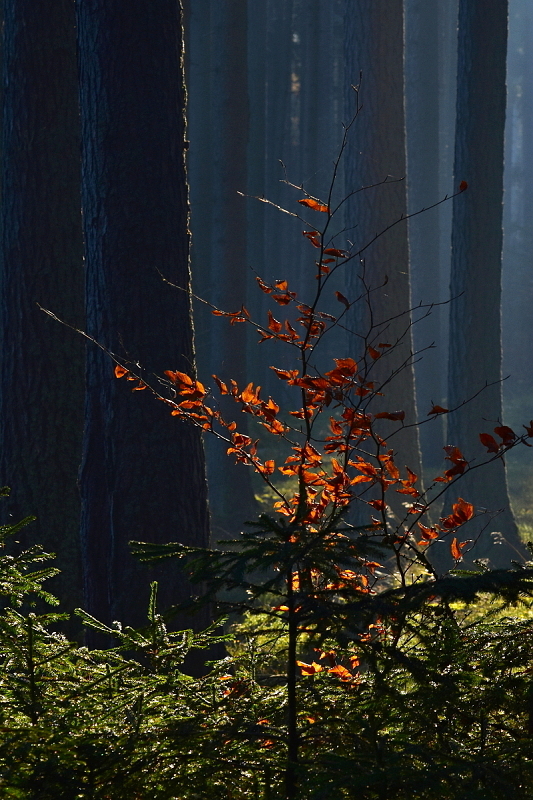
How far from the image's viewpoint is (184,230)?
5305 mm

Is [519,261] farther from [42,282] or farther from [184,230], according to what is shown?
[184,230]

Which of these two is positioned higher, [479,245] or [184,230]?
[479,245]

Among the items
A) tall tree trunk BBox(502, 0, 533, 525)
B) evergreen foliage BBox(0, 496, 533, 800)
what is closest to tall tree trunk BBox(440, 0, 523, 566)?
tall tree trunk BBox(502, 0, 533, 525)

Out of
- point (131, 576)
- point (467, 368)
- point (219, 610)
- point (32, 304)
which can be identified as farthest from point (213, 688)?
point (467, 368)

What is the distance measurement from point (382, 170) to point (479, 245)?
1.72m

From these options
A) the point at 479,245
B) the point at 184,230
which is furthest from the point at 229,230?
the point at 184,230

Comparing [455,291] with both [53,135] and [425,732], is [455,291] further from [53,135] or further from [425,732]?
[425,732]

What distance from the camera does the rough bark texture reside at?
16.7ft

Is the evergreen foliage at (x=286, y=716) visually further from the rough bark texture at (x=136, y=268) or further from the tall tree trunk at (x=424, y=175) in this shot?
the tall tree trunk at (x=424, y=175)

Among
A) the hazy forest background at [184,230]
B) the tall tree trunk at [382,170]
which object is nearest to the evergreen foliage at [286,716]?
the hazy forest background at [184,230]

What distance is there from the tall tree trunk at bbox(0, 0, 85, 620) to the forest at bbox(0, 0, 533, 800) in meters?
0.02

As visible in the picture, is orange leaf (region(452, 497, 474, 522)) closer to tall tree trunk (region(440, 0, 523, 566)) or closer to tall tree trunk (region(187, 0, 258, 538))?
tall tree trunk (region(440, 0, 523, 566))

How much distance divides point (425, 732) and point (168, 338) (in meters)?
3.59

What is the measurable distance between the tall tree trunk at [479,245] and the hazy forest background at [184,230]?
3cm
